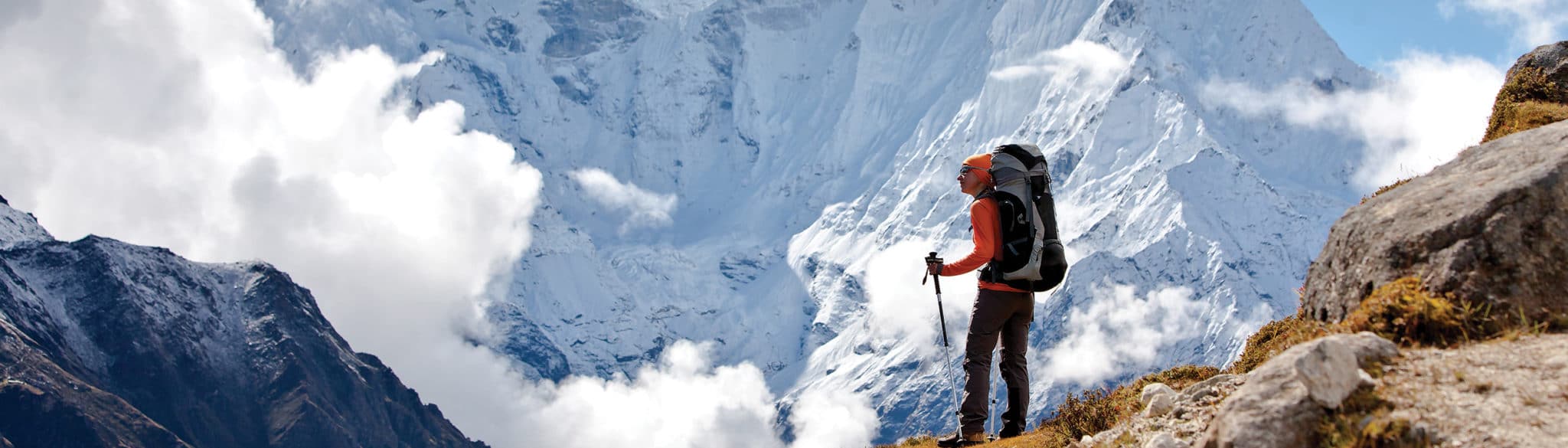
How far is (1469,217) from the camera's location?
28.3 feet

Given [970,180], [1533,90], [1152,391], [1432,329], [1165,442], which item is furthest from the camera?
[1533,90]

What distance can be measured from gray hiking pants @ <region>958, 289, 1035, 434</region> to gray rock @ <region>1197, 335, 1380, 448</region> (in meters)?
4.91

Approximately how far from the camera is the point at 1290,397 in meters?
7.59

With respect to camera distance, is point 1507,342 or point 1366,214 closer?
point 1507,342

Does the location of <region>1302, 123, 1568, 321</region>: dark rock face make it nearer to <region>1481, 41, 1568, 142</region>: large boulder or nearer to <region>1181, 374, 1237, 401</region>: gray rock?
<region>1181, 374, 1237, 401</region>: gray rock

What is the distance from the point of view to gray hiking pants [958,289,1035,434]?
12805mm

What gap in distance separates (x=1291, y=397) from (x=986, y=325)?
5296 mm

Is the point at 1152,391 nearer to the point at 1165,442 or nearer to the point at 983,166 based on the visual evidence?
the point at 983,166

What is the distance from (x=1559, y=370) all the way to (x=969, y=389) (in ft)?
20.3

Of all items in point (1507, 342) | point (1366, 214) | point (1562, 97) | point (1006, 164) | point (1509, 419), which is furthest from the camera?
point (1562, 97)

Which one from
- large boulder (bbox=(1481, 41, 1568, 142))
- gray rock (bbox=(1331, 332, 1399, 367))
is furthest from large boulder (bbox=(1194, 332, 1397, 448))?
large boulder (bbox=(1481, 41, 1568, 142))

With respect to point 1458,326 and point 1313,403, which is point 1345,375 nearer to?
point 1313,403

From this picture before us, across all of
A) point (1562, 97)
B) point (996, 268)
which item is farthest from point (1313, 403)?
point (1562, 97)

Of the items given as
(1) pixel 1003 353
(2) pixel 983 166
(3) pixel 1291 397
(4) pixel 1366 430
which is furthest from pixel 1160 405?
(4) pixel 1366 430
